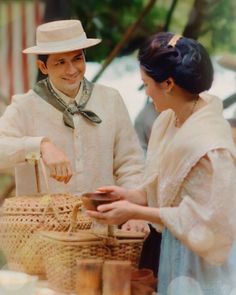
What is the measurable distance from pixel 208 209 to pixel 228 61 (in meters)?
0.71

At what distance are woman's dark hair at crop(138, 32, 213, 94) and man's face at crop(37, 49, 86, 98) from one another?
0.82ft

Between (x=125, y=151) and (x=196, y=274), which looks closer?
(x=196, y=274)

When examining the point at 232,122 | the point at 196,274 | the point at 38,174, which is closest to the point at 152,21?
the point at 232,122

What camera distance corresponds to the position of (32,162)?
2.17 metres

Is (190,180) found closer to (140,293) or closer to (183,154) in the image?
(183,154)

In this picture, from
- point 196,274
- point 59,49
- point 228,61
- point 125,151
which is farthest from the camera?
point 228,61

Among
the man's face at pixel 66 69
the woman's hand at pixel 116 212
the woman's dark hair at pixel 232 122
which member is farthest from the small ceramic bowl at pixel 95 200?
the woman's dark hair at pixel 232 122

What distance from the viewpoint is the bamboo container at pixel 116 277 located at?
200 centimetres

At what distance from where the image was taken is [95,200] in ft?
6.47

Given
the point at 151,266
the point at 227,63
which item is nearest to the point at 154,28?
the point at 227,63

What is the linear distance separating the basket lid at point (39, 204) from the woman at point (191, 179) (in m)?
0.14

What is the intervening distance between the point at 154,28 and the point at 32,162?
0.64 m

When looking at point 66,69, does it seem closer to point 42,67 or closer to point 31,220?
point 42,67

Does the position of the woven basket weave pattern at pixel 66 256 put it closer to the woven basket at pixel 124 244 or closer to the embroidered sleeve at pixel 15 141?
the woven basket at pixel 124 244
